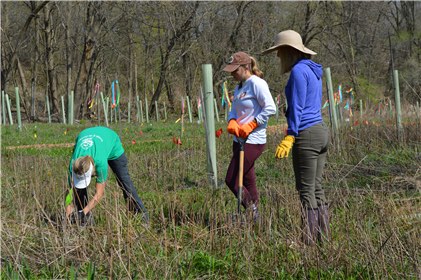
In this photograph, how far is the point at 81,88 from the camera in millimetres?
25203

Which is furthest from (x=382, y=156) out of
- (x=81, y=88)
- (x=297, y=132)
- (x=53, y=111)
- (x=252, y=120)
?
(x=53, y=111)

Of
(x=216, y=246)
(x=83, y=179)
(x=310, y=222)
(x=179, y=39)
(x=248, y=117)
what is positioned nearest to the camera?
(x=216, y=246)

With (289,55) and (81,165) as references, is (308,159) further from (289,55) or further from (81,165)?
(81,165)

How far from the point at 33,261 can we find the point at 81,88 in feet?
73.7

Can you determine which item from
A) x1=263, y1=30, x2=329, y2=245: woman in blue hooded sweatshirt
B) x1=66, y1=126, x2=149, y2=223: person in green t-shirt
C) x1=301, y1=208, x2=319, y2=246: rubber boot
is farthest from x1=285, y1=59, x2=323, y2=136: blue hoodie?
x1=66, y1=126, x2=149, y2=223: person in green t-shirt

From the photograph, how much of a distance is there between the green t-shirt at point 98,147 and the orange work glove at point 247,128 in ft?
3.15

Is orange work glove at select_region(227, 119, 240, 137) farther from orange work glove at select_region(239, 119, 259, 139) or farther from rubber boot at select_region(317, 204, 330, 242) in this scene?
rubber boot at select_region(317, 204, 330, 242)

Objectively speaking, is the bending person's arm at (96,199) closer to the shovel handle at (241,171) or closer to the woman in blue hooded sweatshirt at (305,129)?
the shovel handle at (241,171)

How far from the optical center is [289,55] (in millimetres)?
3824

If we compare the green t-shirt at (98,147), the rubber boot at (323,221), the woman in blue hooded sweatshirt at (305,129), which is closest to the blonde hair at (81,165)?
the green t-shirt at (98,147)

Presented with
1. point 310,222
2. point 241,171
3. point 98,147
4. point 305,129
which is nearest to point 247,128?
point 241,171

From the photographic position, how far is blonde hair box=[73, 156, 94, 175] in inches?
157

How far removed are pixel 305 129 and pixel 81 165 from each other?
147cm

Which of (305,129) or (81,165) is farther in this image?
(81,165)
